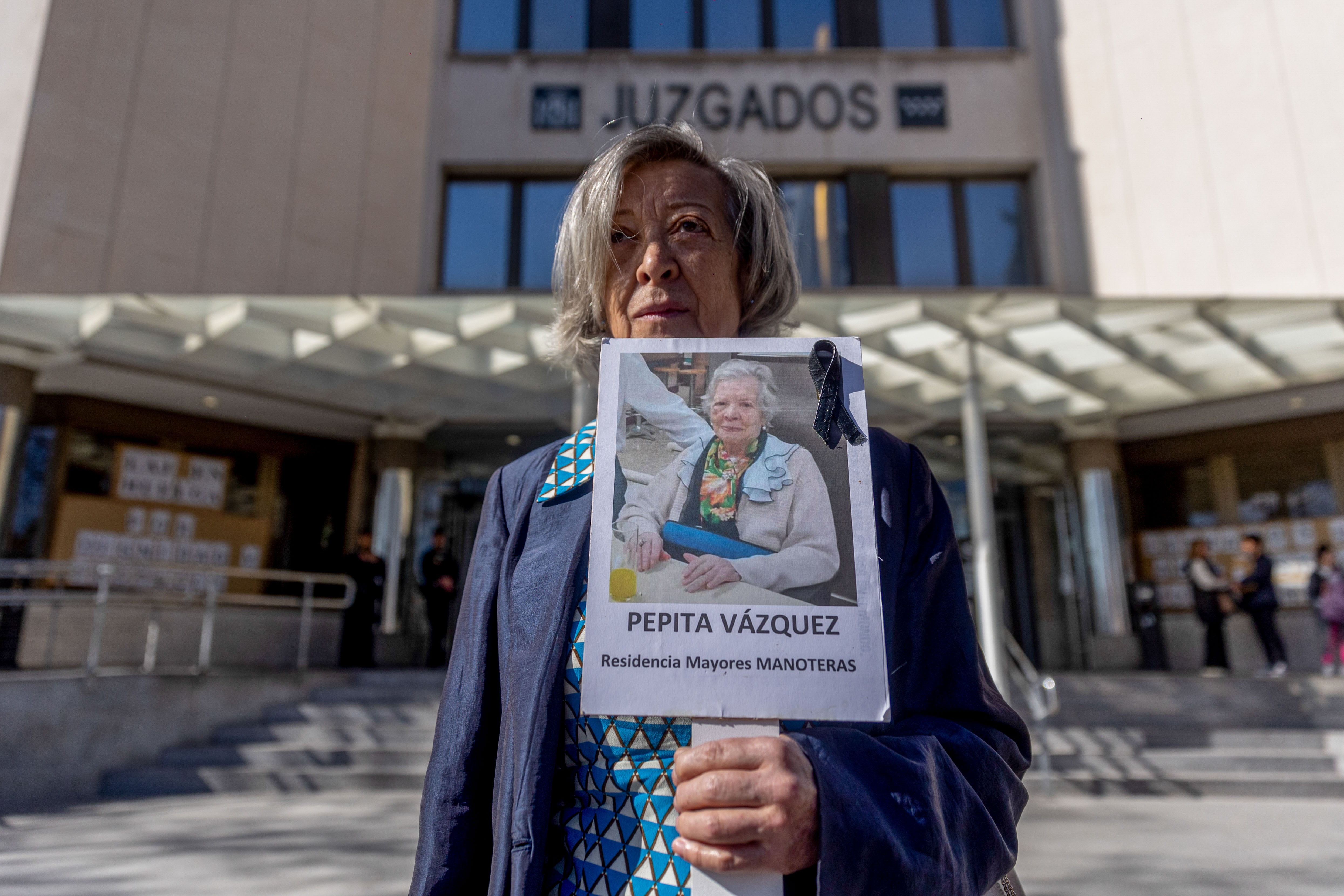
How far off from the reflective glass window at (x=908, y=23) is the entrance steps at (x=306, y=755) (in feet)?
38.6

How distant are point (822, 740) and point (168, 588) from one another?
39.9 ft

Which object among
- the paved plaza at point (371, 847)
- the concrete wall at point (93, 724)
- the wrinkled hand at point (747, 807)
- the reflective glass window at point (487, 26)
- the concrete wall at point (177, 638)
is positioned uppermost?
the reflective glass window at point (487, 26)

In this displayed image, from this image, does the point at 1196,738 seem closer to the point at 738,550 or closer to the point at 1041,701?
the point at 1041,701

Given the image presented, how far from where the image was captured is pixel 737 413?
0.88 metres

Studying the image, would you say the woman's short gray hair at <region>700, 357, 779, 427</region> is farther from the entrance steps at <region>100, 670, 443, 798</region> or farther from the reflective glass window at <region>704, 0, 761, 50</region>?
the reflective glass window at <region>704, 0, 761, 50</region>

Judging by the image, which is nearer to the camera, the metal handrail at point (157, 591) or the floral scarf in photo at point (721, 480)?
the floral scarf in photo at point (721, 480)

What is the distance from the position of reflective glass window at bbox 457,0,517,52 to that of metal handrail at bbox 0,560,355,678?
8.44m

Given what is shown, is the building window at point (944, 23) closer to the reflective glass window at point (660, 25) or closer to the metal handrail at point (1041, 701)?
the reflective glass window at point (660, 25)

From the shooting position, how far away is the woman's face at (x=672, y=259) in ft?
3.99

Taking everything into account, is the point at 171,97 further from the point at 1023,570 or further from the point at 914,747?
the point at 1023,570

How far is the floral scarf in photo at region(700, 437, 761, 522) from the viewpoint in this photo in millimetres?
840

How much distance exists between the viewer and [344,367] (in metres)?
10.3

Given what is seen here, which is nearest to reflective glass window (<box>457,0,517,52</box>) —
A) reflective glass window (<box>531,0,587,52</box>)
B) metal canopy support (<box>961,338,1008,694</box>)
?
reflective glass window (<box>531,0,587,52</box>)

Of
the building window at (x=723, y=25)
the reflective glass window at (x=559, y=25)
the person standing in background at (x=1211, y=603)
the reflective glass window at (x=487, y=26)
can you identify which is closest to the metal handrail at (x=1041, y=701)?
the person standing in background at (x=1211, y=603)
